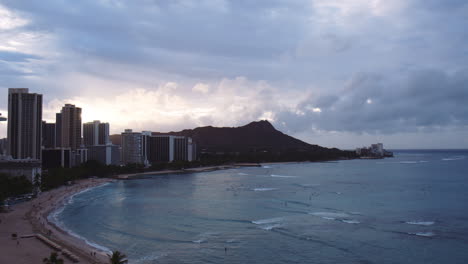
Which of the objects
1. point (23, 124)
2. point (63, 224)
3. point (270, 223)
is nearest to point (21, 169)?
point (63, 224)

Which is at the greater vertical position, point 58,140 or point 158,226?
point 58,140

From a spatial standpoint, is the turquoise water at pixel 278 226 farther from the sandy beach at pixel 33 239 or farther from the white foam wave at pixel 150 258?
the sandy beach at pixel 33 239

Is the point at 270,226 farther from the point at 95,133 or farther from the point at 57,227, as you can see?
the point at 95,133

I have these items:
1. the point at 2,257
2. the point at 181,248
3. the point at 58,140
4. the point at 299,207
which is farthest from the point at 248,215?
the point at 58,140

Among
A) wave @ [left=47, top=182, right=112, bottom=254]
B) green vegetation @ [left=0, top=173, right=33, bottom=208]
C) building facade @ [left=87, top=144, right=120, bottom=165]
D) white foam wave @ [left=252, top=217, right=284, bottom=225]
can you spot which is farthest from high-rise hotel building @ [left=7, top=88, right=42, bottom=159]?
white foam wave @ [left=252, top=217, right=284, bottom=225]

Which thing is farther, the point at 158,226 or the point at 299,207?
the point at 299,207

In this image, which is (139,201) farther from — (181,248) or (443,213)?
(443,213)
